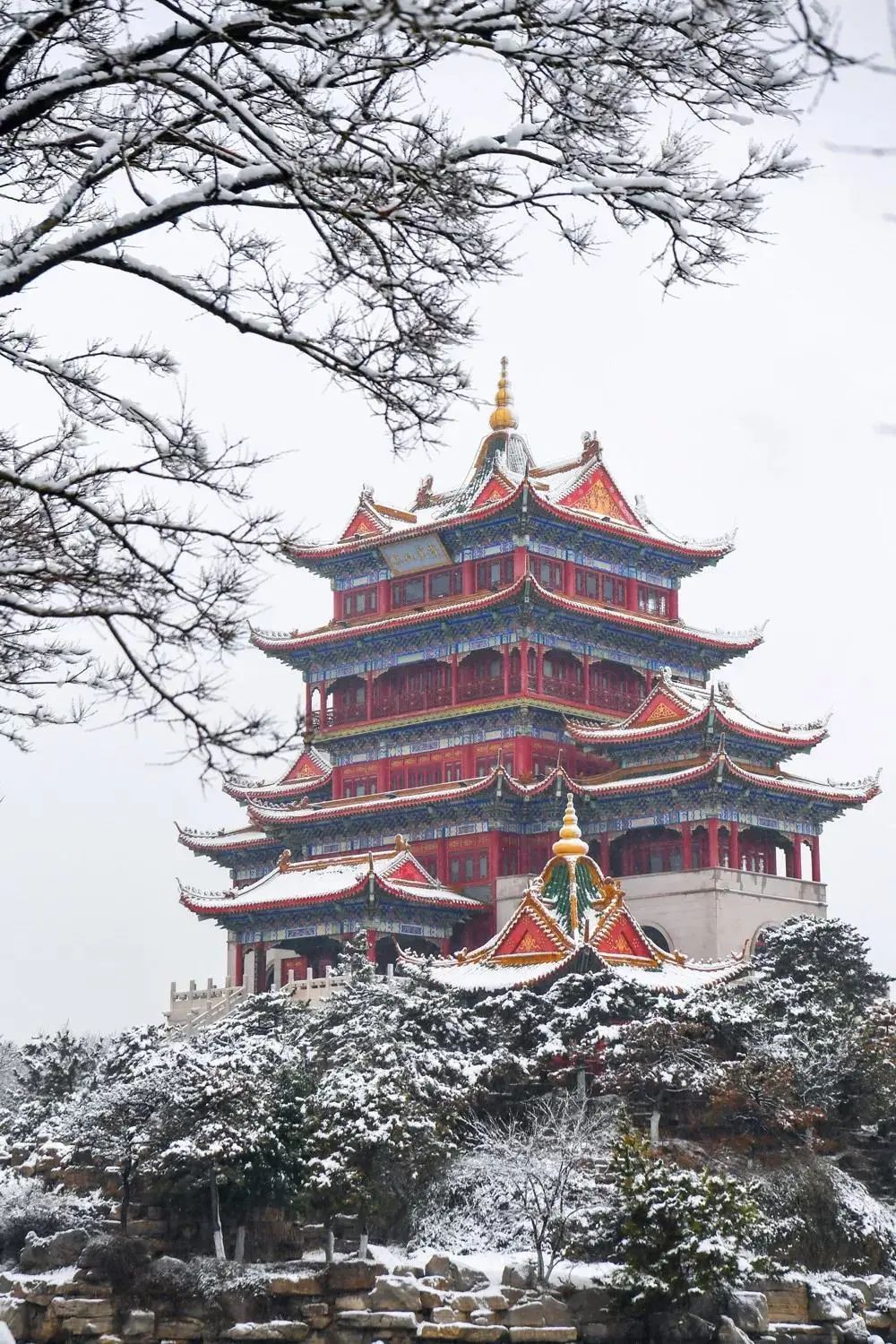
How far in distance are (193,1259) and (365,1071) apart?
12.7ft

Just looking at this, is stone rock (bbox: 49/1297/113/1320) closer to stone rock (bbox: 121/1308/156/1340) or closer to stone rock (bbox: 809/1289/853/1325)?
stone rock (bbox: 121/1308/156/1340)

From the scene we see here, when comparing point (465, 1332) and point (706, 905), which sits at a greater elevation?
point (706, 905)

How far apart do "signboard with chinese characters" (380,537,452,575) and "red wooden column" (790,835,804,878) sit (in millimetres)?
11973

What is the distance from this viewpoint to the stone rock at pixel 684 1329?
2636 cm

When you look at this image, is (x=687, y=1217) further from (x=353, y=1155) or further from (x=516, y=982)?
(x=516, y=982)

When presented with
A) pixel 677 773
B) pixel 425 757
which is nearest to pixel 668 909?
pixel 677 773

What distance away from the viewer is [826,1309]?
28.3m

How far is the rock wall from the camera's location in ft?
87.9

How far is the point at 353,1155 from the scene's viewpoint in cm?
2867

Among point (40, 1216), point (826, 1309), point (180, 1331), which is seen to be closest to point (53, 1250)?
point (40, 1216)

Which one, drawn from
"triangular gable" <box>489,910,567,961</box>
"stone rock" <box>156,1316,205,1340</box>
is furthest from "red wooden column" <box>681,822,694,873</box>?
"stone rock" <box>156,1316,205,1340</box>

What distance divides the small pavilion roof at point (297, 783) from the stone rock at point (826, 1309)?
25224 millimetres

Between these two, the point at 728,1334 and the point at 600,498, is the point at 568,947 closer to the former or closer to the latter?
the point at 728,1334

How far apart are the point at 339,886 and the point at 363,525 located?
13205 mm
